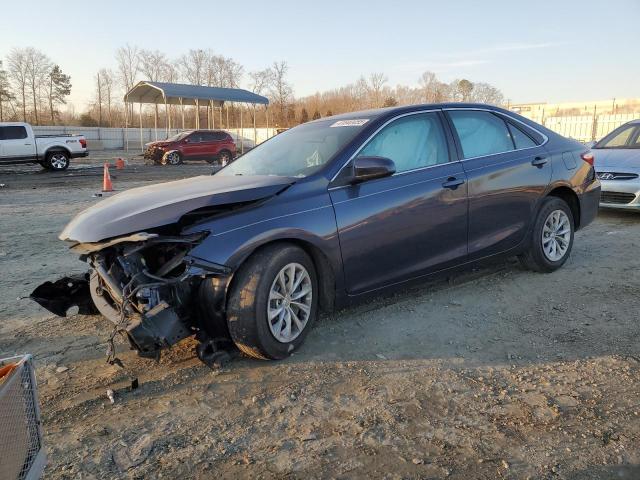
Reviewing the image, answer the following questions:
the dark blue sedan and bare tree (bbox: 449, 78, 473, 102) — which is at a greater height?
bare tree (bbox: 449, 78, 473, 102)

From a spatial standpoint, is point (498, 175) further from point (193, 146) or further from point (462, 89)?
point (462, 89)

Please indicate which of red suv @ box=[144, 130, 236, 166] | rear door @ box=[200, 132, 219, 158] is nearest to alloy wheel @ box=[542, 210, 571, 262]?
red suv @ box=[144, 130, 236, 166]

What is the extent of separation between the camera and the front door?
382cm

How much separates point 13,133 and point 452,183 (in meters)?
20.8

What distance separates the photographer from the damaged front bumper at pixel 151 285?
306cm

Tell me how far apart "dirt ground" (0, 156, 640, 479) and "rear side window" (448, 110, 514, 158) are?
50.8 inches

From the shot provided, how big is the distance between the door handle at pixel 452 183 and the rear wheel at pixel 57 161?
20.7 meters

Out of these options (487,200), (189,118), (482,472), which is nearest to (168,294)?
(482,472)

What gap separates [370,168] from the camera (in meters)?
3.77

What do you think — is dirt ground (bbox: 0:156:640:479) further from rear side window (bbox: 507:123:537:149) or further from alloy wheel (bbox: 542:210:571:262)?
rear side window (bbox: 507:123:537:149)

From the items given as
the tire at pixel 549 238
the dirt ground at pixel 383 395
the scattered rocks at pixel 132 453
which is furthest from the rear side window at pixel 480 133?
the scattered rocks at pixel 132 453

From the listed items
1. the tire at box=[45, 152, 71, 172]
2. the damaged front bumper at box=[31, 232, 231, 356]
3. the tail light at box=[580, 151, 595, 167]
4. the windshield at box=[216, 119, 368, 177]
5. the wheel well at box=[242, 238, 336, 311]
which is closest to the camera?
the damaged front bumper at box=[31, 232, 231, 356]

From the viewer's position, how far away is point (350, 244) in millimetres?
3764

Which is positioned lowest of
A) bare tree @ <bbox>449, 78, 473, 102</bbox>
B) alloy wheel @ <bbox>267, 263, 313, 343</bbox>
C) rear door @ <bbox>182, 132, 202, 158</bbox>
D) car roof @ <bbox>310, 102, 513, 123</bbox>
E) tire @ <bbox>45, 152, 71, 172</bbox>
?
alloy wheel @ <bbox>267, 263, 313, 343</bbox>
